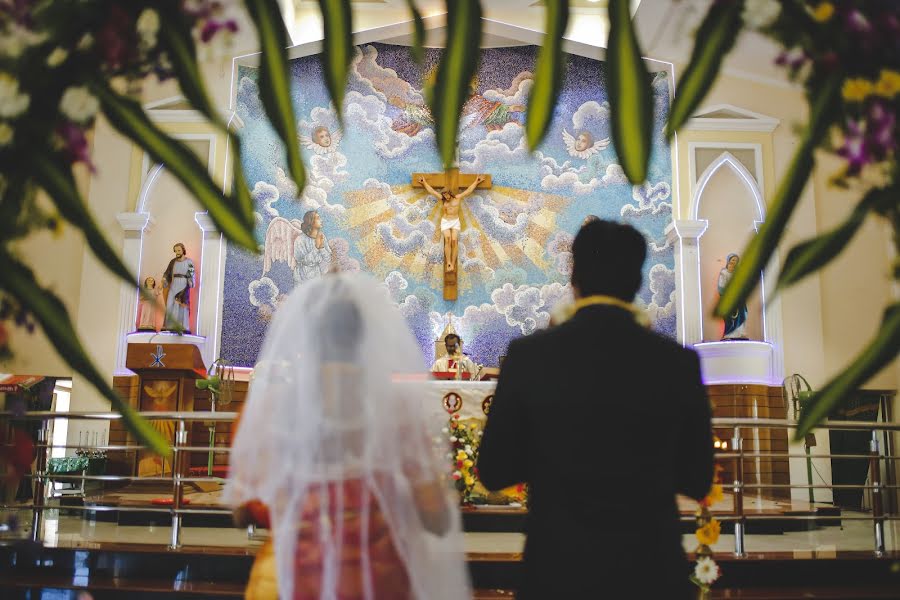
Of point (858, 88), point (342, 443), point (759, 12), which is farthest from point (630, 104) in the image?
point (342, 443)

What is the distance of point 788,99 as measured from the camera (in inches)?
480

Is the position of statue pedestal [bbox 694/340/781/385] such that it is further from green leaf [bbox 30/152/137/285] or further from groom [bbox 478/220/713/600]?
green leaf [bbox 30/152/137/285]

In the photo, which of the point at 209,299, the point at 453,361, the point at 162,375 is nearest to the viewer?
the point at 162,375

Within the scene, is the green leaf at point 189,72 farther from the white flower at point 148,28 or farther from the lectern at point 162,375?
the lectern at point 162,375

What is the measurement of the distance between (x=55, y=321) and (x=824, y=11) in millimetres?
908

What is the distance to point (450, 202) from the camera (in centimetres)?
1191

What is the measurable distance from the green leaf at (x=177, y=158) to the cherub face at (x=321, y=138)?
11.5 meters

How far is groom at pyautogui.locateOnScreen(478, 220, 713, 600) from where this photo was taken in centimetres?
148

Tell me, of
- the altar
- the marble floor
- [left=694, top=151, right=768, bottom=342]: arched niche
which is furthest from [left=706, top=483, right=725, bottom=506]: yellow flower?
[left=694, top=151, right=768, bottom=342]: arched niche

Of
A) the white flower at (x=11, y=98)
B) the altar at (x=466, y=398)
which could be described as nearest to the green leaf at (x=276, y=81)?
the white flower at (x=11, y=98)

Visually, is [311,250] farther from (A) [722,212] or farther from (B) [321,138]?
(A) [722,212]

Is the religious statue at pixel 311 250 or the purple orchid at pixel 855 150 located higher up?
the religious statue at pixel 311 250

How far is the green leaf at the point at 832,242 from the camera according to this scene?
90 centimetres

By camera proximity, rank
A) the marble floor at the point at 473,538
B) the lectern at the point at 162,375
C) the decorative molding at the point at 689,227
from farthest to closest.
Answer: the decorative molding at the point at 689,227
the lectern at the point at 162,375
the marble floor at the point at 473,538
